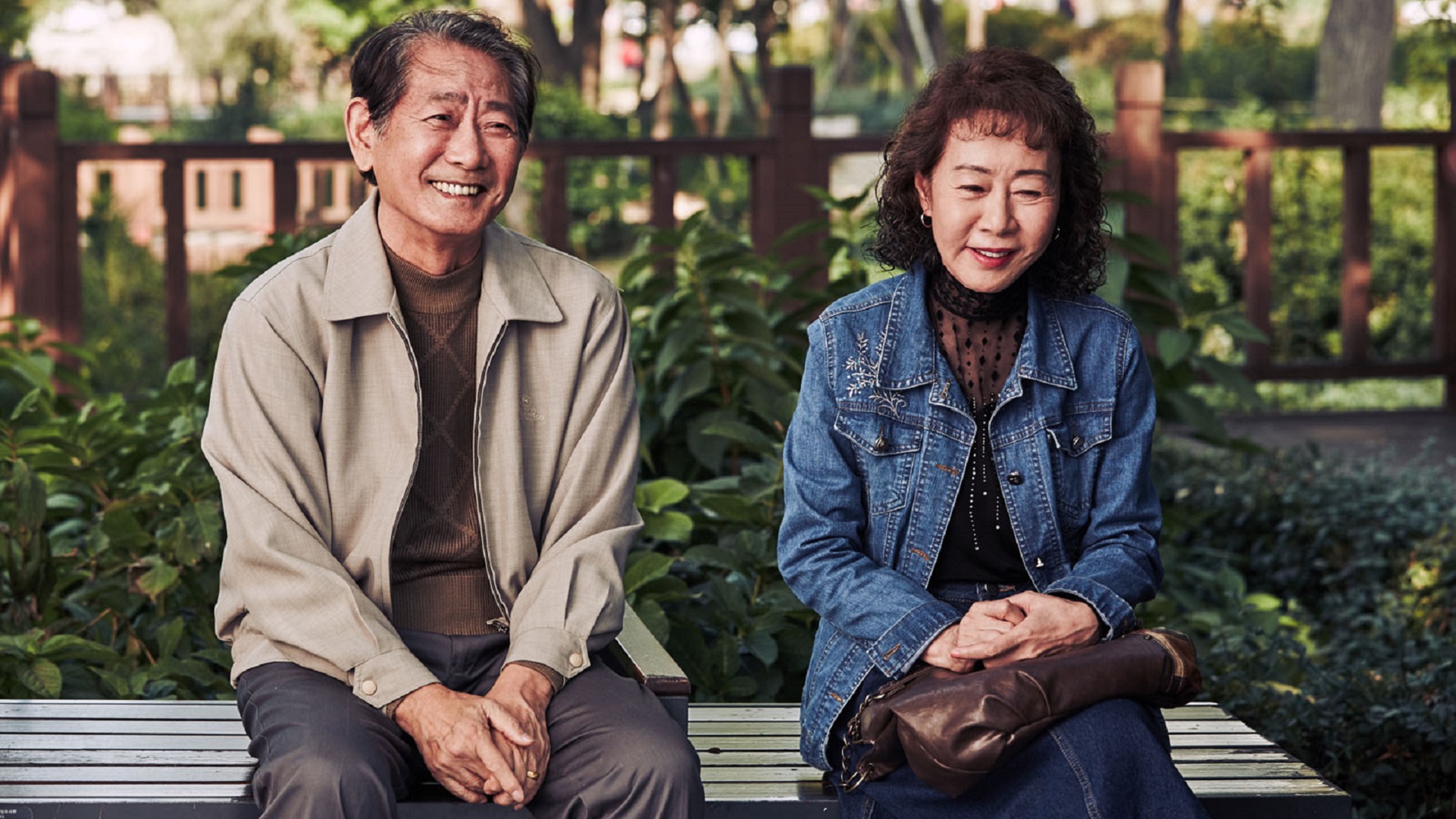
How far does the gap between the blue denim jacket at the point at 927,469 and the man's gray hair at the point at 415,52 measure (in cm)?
63

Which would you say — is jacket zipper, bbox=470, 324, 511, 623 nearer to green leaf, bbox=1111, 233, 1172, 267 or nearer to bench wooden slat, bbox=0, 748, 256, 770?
bench wooden slat, bbox=0, 748, 256, 770

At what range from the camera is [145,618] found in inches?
162

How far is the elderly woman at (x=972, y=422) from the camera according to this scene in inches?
108

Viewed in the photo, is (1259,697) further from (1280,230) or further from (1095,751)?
(1280,230)

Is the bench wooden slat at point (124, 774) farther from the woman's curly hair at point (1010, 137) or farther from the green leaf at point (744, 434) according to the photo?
the green leaf at point (744, 434)

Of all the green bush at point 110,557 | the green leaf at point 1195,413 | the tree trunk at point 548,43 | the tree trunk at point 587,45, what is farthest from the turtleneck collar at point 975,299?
the tree trunk at point 587,45

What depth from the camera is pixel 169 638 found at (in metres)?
3.74

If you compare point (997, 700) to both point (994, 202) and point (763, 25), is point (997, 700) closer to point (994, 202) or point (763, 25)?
point (994, 202)

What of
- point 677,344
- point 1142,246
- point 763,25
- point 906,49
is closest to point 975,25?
point 906,49

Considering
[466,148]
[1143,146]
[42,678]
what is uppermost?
[1143,146]

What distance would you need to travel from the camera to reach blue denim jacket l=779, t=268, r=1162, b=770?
2.77m

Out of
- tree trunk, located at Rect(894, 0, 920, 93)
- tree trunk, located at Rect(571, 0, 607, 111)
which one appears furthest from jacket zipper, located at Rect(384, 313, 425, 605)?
tree trunk, located at Rect(894, 0, 920, 93)

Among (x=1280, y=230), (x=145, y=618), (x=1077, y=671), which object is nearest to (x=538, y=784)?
(x=1077, y=671)

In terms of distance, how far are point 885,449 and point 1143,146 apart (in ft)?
14.6
